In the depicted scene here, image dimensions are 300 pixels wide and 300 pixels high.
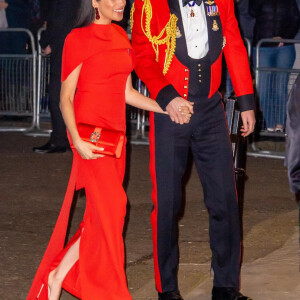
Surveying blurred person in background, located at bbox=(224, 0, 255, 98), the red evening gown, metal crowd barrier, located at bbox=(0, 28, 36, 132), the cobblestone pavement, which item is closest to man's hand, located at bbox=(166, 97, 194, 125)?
the red evening gown

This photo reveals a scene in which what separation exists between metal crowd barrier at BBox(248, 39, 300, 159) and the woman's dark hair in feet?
20.7

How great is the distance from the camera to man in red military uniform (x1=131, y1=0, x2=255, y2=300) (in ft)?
15.0

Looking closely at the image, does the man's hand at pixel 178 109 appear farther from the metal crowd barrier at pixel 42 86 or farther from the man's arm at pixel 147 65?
the metal crowd barrier at pixel 42 86

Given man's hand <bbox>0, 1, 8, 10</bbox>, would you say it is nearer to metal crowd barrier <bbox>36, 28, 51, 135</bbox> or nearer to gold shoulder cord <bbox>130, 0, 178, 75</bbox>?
metal crowd barrier <bbox>36, 28, 51, 135</bbox>

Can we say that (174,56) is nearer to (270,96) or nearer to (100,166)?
(100,166)

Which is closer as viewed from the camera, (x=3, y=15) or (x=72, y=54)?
(x=72, y=54)

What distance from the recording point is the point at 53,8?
9602mm

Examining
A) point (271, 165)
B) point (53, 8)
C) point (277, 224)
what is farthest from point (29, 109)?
point (277, 224)

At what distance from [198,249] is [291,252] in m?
0.70

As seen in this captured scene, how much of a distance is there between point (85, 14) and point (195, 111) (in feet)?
2.64

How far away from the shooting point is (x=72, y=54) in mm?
4352

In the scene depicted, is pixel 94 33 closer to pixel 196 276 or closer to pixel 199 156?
pixel 199 156

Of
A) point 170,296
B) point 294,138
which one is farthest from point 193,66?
point 170,296

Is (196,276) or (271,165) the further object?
(271,165)
